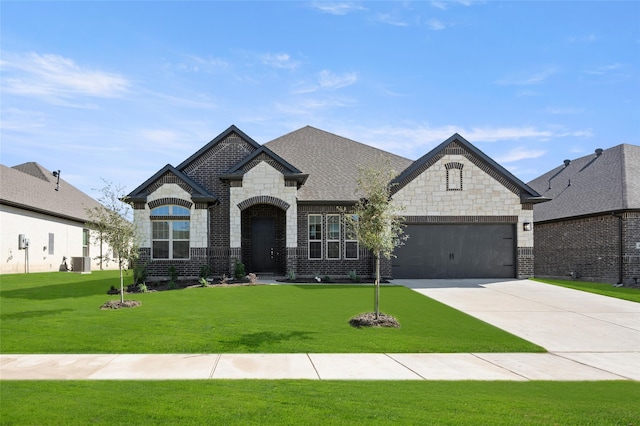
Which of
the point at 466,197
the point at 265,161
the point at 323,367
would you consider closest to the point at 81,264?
the point at 265,161

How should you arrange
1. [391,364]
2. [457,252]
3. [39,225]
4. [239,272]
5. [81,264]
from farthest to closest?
[81,264], [39,225], [457,252], [239,272], [391,364]

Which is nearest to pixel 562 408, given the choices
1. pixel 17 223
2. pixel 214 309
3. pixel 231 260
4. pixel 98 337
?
pixel 98 337

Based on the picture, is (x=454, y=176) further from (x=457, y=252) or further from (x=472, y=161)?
(x=457, y=252)

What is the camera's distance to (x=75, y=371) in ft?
25.0

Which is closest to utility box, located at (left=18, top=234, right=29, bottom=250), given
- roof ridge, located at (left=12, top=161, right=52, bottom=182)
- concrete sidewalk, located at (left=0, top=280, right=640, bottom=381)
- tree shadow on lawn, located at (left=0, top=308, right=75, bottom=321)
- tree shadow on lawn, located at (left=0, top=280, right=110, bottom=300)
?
tree shadow on lawn, located at (left=0, top=280, right=110, bottom=300)

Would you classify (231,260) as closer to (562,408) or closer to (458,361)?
(458,361)

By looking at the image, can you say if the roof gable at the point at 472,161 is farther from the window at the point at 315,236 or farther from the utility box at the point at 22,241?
the utility box at the point at 22,241

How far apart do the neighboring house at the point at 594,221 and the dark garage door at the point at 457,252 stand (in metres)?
5.69

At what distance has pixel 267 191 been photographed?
22.2m

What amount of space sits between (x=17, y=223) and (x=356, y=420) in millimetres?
A: 29701

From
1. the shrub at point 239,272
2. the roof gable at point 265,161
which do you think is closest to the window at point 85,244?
the roof gable at point 265,161

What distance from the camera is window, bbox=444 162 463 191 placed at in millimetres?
→ 22844

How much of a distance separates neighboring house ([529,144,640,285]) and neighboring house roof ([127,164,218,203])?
66.5 feet

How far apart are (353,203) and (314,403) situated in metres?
17.2
